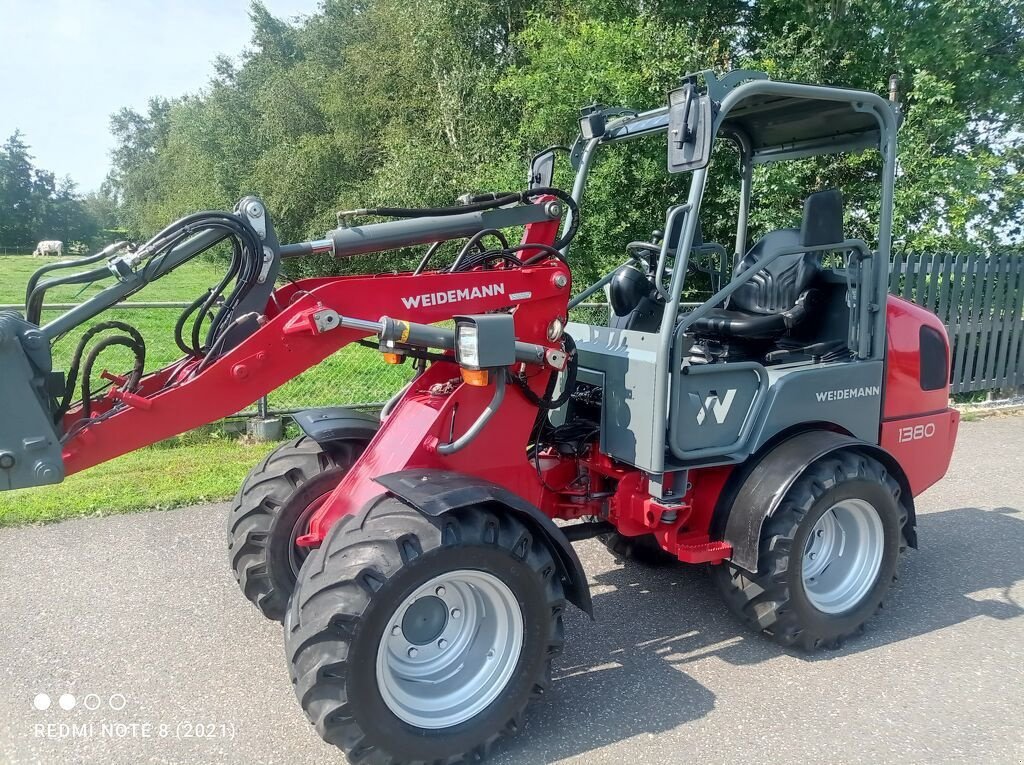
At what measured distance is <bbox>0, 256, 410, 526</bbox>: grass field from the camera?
5.77 m

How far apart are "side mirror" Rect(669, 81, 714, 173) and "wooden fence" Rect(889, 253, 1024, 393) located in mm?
6989

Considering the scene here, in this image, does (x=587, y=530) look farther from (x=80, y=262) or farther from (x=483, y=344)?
(x=80, y=262)

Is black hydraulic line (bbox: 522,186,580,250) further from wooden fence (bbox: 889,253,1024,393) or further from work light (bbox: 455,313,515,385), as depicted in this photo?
wooden fence (bbox: 889,253,1024,393)

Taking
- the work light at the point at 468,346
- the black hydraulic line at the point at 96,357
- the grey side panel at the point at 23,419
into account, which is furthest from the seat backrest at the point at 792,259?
the grey side panel at the point at 23,419

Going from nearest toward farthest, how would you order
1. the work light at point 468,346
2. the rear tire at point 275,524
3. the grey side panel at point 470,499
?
the grey side panel at point 470,499
the work light at point 468,346
the rear tire at point 275,524

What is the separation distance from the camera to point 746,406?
3.89m

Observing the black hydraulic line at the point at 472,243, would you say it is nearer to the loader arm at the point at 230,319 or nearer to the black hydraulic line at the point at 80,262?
the loader arm at the point at 230,319

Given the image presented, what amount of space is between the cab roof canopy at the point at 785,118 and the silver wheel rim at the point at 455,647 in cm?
236

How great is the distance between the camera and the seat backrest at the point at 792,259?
412 cm

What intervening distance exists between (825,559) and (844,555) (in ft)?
0.42

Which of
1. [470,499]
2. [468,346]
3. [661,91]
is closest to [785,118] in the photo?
[468,346]

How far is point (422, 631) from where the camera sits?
3152 millimetres

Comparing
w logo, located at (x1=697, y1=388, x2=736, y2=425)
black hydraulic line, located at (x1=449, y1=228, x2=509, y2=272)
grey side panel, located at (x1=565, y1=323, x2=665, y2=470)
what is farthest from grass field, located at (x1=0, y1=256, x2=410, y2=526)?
w logo, located at (x1=697, y1=388, x2=736, y2=425)

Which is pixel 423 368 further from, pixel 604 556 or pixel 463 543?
pixel 604 556
